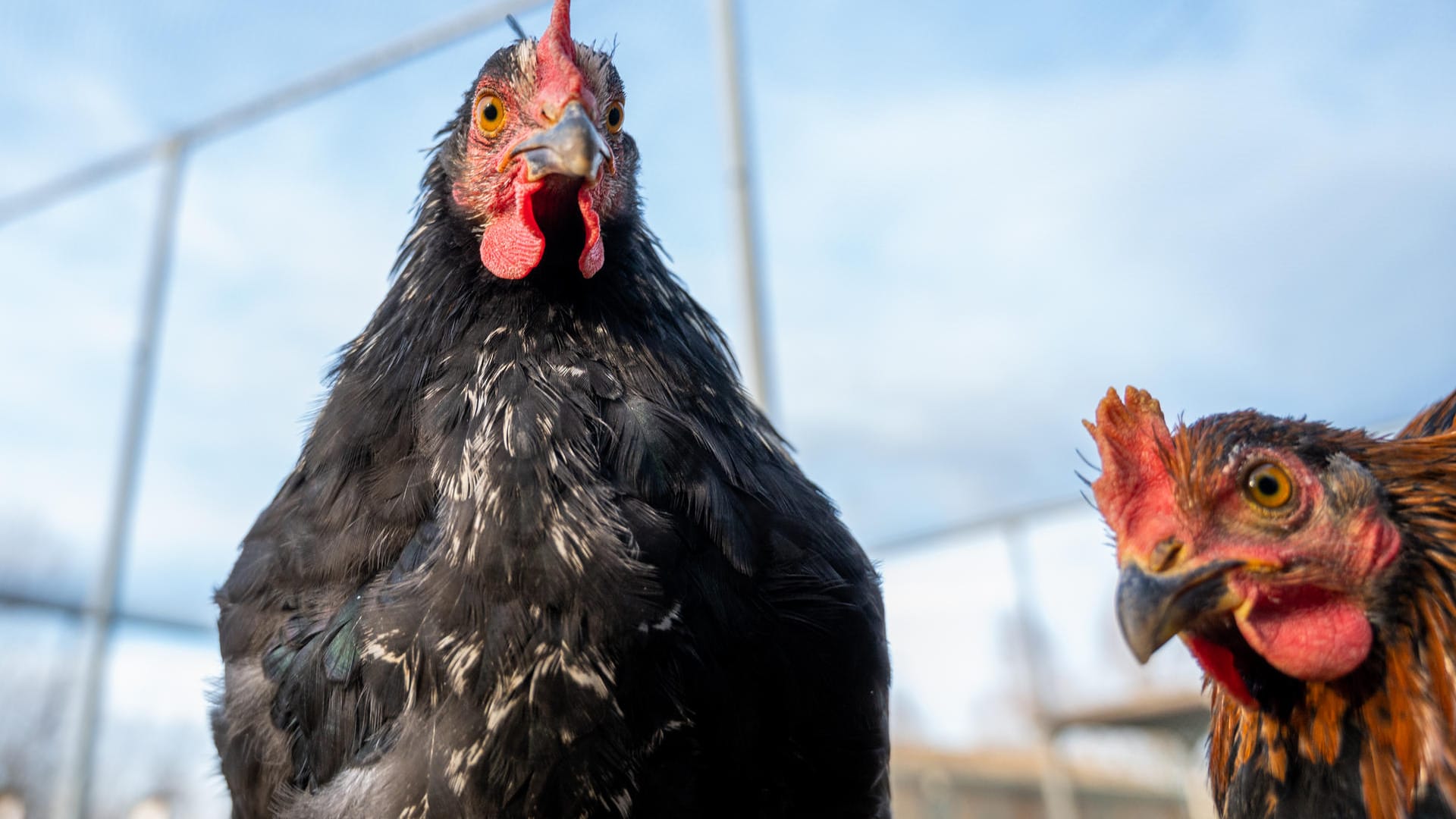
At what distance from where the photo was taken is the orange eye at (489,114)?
1.80m

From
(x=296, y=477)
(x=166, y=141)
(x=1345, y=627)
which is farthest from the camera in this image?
(x=166, y=141)

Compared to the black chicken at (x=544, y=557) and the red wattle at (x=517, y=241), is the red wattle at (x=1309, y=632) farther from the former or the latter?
the red wattle at (x=517, y=241)

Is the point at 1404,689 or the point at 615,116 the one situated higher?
the point at 615,116

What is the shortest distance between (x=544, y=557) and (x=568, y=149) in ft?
2.06

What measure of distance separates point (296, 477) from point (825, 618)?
3.12 ft

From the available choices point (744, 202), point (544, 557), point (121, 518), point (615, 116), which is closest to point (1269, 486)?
point (544, 557)

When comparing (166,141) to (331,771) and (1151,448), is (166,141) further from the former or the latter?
(1151,448)

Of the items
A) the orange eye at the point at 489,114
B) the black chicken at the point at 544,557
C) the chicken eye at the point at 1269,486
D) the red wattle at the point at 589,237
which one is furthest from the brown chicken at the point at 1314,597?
the orange eye at the point at 489,114

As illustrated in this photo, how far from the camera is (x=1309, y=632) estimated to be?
1312 millimetres

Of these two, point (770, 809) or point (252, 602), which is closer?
point (770, 809)

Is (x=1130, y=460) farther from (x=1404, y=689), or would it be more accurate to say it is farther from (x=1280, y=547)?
(x=1404, y=689)

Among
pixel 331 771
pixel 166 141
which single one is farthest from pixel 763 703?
pixel 166 141

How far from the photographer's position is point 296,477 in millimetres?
1789

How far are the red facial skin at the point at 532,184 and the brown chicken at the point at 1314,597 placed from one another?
0.94 metres
